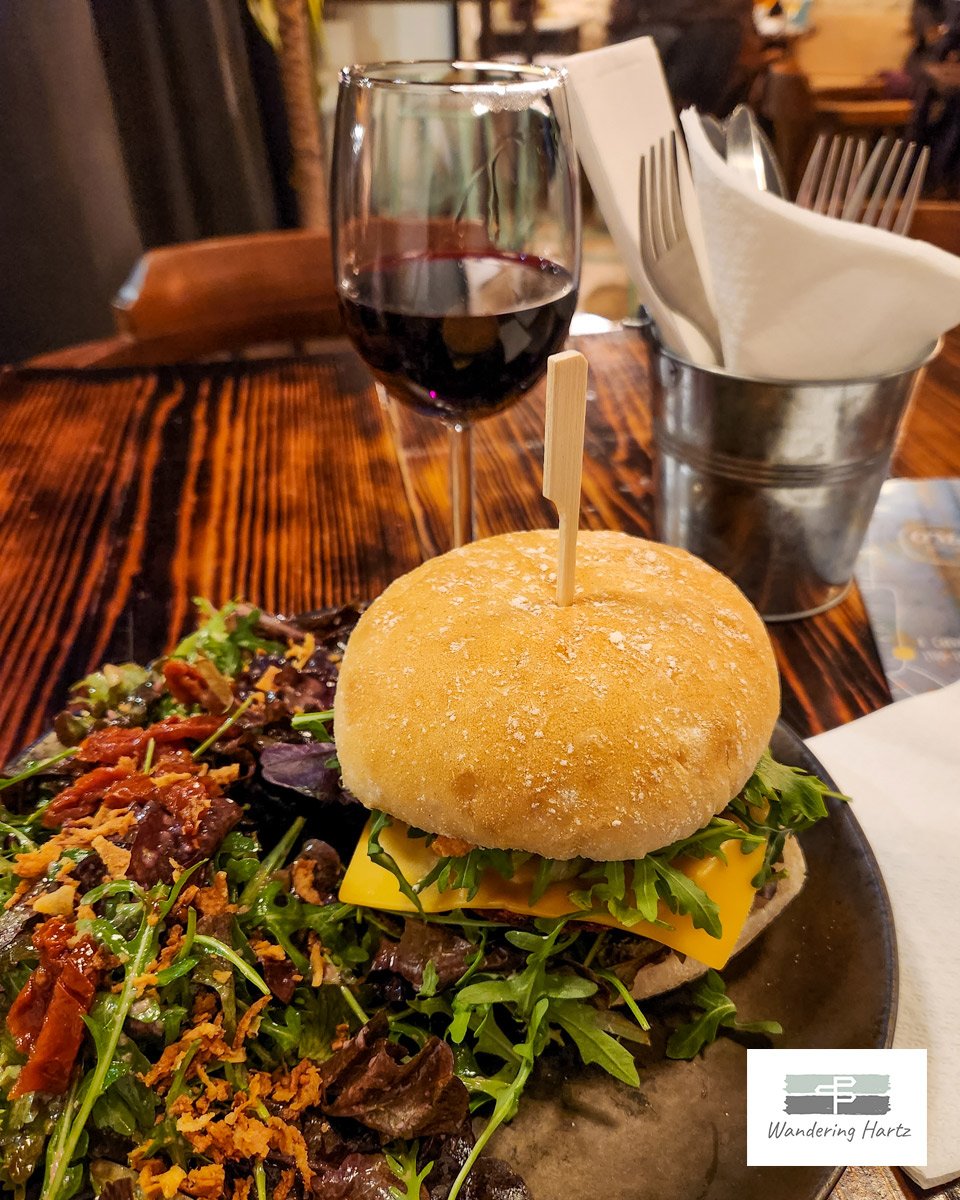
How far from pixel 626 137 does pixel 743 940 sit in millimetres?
1247

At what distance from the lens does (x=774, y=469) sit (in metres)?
1.44

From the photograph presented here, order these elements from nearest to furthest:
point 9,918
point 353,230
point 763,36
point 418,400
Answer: point 9,918 < point 353,230 < point 418,400 < point 763,36

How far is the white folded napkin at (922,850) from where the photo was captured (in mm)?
902

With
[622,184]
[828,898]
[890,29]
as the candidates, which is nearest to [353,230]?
[622,184]

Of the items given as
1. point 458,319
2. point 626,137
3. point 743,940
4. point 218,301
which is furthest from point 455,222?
point 218,301

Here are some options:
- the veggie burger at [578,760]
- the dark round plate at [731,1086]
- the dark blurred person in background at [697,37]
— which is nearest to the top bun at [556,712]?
the veggie burger at [578,760]

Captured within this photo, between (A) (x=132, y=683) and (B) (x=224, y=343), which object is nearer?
(A) (x=132, y=683)

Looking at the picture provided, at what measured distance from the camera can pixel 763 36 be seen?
19.5 feet

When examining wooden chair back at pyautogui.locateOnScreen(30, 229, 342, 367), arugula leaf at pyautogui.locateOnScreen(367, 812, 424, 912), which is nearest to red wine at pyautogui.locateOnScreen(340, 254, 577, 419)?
arugula leaf at pyautogui.locateOnScreen(367, 812, 424, 912)

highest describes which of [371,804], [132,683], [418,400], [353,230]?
[353,230]

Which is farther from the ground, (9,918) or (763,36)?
(763,36)

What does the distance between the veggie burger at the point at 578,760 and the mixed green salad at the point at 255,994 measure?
1.3 inches

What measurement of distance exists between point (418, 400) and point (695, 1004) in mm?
931

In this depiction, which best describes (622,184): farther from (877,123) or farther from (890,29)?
(890,29)
